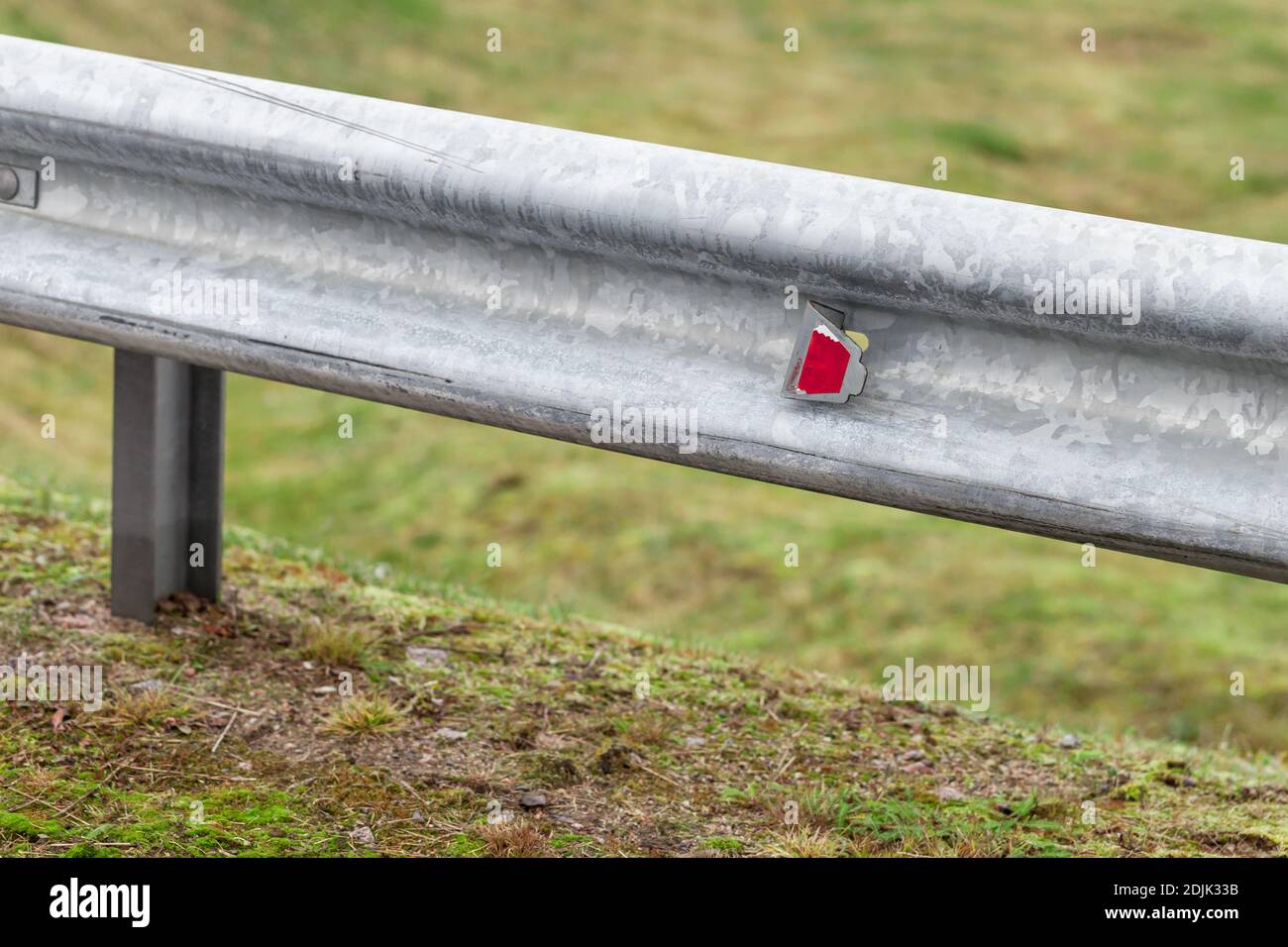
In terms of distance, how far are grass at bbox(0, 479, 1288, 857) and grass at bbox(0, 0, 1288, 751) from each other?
0.92 ft

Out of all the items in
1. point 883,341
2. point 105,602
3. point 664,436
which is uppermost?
point 883,341

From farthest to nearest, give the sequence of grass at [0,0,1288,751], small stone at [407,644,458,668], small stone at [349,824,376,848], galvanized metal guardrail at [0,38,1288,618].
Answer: grass at [0,0,1288,751], small stone at [407,644,458,668], small stone at [349,824,376,848], galvanized metal guardrail at [0,38,1288,618]

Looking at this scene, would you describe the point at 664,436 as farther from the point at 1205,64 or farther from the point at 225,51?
the point at 1205,64

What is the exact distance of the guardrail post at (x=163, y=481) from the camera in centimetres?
335

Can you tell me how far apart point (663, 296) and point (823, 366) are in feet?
1.07

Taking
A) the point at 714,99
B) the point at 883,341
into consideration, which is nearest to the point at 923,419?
the point at 883,341

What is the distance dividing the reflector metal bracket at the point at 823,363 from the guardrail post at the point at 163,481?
178 cm

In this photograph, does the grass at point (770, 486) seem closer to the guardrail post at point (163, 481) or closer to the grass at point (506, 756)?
the grass at point (506, 756)

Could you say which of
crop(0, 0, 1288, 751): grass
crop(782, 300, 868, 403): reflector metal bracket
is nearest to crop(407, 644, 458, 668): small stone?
crop(0, 0, 1288, 751): grass

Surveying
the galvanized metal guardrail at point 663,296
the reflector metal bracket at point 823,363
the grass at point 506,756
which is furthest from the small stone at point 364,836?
the reflector metal bracket at point 823,363

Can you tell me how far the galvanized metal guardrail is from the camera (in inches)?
80.8

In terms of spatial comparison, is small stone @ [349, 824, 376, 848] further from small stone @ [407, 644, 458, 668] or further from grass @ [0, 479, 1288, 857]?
small stone @ [407, 644, 458, 668]

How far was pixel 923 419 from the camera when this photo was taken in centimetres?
219

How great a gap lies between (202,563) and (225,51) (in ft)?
38.5
